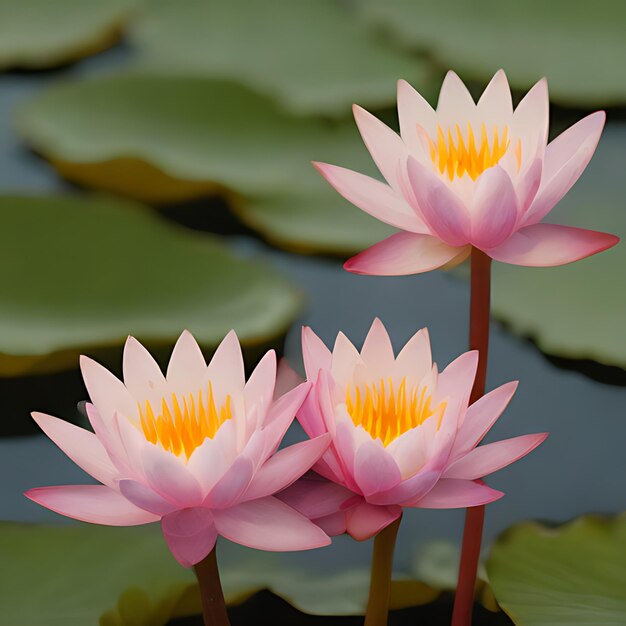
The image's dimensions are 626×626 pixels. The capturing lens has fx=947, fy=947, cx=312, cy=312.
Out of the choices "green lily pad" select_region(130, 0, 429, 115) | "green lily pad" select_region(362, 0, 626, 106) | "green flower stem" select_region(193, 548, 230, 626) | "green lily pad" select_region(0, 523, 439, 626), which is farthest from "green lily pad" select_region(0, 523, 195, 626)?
"green lily pad" select_region(362, 0, 626, 106)

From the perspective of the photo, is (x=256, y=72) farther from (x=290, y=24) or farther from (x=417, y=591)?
(x=417, y=591)

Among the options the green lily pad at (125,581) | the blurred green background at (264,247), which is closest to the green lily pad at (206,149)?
the blurred green background at (264,247)

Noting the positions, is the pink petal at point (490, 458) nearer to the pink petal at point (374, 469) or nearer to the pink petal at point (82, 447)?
the pink petal at point (374, 469)

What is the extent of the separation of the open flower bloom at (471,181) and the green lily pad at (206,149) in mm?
506

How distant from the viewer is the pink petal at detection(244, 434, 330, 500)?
1.53 ft

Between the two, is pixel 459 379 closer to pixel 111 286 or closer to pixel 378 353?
pixel 378 353

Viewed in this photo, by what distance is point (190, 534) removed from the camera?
47cm

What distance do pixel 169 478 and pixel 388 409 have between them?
12cm

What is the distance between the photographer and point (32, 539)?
74 cm

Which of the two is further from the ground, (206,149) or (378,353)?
(378,353)

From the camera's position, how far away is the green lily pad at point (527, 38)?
1.31m

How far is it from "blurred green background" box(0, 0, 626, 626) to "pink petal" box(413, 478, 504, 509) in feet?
0.70

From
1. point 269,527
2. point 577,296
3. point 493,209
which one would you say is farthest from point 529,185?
point 577,296

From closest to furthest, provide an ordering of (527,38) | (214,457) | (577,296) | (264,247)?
(214,457)
(577,296)
(264,247)
(527,38)
